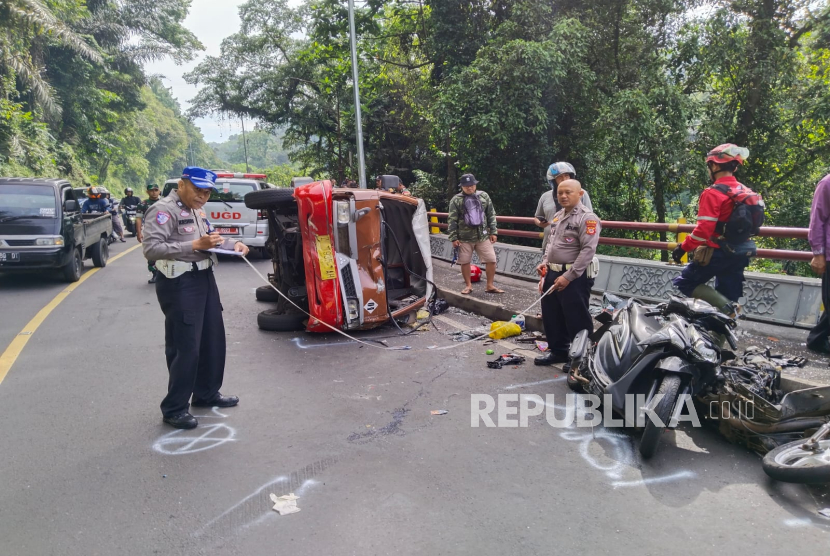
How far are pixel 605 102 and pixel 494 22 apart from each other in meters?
4.23

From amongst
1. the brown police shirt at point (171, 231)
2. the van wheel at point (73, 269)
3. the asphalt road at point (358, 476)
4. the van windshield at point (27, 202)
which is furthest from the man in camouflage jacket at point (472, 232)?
the van windshield at point (27, 202)

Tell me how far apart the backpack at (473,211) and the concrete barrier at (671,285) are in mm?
1670

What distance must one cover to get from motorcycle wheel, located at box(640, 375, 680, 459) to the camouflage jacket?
16.7 feet

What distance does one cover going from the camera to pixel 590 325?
5648mm

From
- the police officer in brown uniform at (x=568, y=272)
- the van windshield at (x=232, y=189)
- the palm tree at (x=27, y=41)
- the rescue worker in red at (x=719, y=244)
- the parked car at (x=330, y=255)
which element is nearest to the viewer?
the rescue worker in red at (x=719, y=244)

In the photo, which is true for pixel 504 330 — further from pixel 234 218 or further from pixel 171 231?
pixel 234 218

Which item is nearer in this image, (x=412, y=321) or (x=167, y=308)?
(x=167, y=308)

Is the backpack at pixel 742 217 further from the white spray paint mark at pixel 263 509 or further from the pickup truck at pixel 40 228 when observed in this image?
the pickup truck at pixel 40 228

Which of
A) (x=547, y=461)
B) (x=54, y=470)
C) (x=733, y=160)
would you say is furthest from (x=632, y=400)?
(x=54, y=470)

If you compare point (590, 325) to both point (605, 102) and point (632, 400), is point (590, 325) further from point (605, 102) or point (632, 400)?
point (605, 102)

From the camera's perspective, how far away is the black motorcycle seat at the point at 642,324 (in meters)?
4.30

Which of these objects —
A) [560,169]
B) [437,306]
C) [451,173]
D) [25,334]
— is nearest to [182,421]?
[25,334]

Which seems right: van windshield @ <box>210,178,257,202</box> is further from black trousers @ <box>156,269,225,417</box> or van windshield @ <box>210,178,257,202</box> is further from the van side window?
black trousers @ <box>156,269,225,417</box>

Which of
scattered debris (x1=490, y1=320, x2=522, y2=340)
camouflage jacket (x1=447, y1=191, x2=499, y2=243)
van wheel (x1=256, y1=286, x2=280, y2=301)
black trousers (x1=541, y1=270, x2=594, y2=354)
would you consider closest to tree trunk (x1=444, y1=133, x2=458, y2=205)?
camouflage jacket (x1=447, y1=191, x2=499, y2=243)
